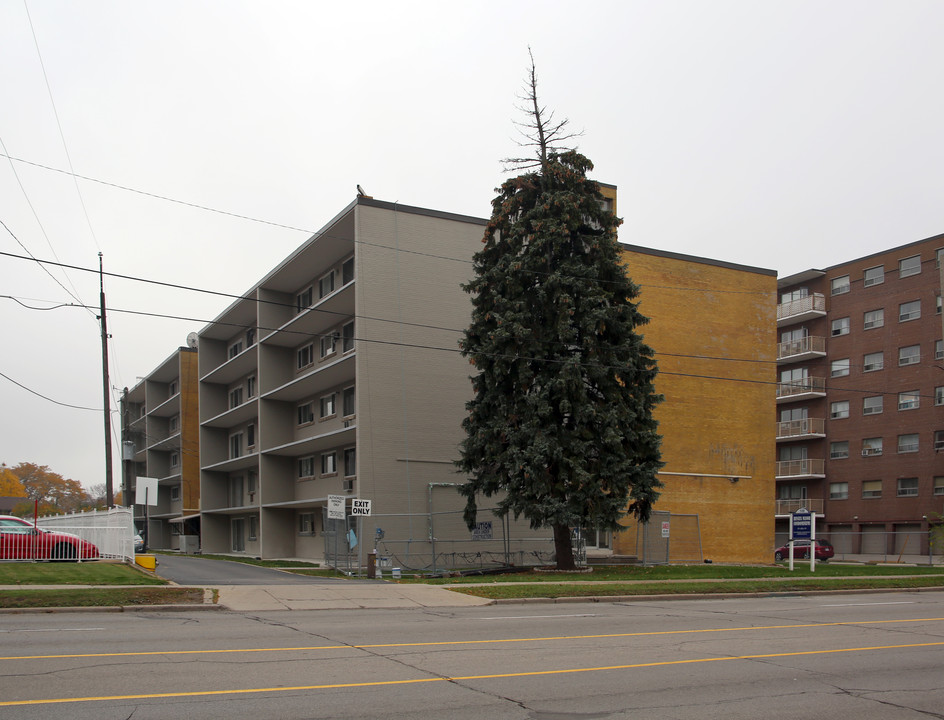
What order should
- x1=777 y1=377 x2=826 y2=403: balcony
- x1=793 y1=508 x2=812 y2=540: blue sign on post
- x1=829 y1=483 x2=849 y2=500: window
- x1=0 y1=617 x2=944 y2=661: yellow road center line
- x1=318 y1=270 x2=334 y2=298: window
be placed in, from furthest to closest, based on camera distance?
x1=777 y1=377 x2=826 y2=403: balcony, x1=829 y1=483 x2=849 y2=500: window, x1=318 y1=270 x2=334 y2=298: window, x1=793 y1=508 x2=812 y2=540: blue sign on post, x1=0 y1=617 x2=944 y2=661: yellow road center line

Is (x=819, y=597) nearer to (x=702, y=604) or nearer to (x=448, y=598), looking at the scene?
(x=702, y=604)

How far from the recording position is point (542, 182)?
29.5m

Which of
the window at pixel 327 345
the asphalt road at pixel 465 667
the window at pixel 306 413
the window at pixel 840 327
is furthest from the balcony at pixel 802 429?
the asphalt road at pixel 465 667

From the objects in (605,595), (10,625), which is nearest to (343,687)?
(10,625)

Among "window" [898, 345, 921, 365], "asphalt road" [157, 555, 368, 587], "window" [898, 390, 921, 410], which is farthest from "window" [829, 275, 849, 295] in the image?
"asphalt road" [157, 555, 368, 587]

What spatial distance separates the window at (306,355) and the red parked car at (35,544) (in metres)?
16.8

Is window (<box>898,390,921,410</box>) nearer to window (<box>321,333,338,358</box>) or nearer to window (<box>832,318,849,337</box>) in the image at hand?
window (<box>832,318,849,337</box>)

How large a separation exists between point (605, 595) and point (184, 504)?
47.1m

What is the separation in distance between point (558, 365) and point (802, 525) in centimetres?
1033

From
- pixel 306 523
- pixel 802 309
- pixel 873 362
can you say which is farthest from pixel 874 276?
pixel 306 523

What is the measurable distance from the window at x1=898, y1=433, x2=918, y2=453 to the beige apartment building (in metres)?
45.5

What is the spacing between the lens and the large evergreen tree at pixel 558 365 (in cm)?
2723

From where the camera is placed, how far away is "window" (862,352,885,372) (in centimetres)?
5884

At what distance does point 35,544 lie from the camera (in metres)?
25.8
